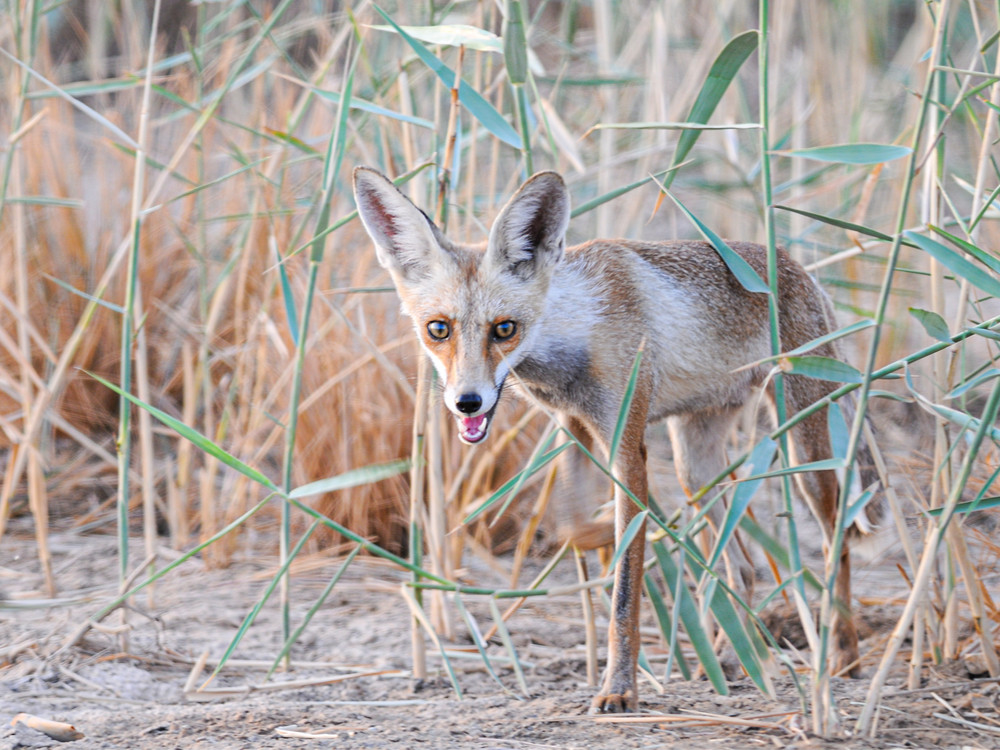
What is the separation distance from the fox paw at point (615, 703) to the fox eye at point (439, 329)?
3.23 feet

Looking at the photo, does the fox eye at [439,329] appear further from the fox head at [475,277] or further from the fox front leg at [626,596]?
the fox front leg at [626,596]

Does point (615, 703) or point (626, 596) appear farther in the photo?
point (626, 596)

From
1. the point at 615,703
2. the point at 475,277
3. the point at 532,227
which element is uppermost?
the point at 532,227

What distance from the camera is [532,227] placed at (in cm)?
250

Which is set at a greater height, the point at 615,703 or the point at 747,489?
the point at 747,489

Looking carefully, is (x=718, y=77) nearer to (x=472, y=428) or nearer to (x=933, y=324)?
(x=933, y=324)

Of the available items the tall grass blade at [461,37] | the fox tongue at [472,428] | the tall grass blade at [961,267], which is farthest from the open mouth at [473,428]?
the tall grass blade at [961,267]

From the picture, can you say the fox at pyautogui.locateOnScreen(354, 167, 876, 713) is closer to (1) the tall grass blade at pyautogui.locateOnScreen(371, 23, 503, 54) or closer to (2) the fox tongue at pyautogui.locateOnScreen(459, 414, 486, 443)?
(2) the fox tongue at pyautogui.locateOnScreen(459, 414, 486, 443)

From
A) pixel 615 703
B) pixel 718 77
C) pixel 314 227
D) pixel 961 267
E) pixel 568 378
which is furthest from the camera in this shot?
pixel 314 227

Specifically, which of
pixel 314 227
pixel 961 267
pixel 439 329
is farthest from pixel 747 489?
pixel 314 227

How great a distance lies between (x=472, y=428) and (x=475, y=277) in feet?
1.44

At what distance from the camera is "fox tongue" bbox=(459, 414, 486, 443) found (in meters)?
2.24

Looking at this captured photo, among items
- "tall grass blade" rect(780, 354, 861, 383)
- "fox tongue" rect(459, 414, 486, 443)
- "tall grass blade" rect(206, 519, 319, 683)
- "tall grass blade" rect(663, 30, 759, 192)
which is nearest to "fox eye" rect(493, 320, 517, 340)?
"fox tongue" rect(459, 414, 486, 443)

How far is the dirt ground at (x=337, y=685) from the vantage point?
2152mm
